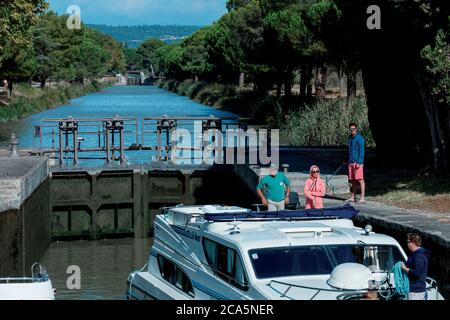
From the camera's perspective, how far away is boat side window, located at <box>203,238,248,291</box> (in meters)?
13.3

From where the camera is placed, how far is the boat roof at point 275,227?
13625mm

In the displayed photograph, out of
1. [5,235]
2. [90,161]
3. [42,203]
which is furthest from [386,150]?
[90,161]

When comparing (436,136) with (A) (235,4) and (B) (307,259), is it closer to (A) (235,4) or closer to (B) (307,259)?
(B) (307,259)

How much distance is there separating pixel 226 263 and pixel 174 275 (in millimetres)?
2089

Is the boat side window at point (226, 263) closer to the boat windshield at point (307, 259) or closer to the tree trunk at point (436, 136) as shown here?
the boat windshield at point (307, 259)

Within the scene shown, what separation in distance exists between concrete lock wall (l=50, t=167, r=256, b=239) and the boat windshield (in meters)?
16.4

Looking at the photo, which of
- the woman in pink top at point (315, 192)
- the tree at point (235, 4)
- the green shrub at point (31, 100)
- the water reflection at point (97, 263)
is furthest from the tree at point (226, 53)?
the woman in pink top at point (315, 192)

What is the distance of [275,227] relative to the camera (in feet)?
47.3

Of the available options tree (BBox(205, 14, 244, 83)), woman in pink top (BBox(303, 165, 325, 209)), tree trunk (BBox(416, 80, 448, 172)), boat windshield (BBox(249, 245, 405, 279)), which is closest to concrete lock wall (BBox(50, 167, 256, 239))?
tree trunk (BBox(416, 80, 448, 172))

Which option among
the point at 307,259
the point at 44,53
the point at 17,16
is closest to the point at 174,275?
the point at 307,259

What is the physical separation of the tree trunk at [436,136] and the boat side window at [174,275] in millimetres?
10675

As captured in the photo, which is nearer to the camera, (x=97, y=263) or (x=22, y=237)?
(x=22, y=237)

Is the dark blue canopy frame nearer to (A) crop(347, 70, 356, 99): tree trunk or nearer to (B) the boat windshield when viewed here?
(B) the boat windshield
